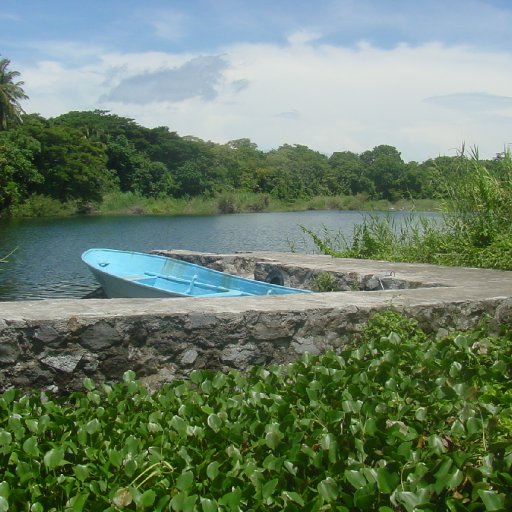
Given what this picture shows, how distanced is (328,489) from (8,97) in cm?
4644

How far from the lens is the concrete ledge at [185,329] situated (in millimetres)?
3641

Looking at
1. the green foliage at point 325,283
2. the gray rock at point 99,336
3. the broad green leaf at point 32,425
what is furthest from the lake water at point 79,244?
the broad green leaf at point 32,425

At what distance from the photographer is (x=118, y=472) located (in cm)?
234

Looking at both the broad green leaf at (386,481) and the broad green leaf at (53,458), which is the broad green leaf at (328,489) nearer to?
the broad green leaf at (386,481)

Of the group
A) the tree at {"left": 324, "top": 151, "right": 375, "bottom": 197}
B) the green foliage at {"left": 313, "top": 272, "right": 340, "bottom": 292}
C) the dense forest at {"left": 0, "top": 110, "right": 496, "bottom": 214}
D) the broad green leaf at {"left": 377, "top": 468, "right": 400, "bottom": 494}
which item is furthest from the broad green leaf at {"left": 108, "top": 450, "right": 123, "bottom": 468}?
the tree at {"left": 324, "top": 151, "right": 375, "bottom": 197}

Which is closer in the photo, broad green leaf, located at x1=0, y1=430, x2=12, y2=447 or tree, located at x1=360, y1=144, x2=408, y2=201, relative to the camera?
broad green leaf, located at x1=0, y1=430, x2=12, y2=447

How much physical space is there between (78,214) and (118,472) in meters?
44.9

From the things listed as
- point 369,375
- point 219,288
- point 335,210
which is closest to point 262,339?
point 369,375

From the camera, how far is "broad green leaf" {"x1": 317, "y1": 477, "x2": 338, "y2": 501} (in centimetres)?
213

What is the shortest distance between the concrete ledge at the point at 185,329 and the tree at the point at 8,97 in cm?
4345

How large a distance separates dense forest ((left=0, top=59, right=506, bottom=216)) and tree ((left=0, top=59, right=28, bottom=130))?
2.5 inches

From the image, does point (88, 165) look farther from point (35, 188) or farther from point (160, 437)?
point (160, 437)

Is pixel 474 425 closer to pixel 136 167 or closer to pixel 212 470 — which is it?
pixel 212 470

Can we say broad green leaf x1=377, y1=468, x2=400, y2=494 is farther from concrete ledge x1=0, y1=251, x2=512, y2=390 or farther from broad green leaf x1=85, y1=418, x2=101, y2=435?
concrete ledge x1=0, y1=251, x2=512, y2=390
